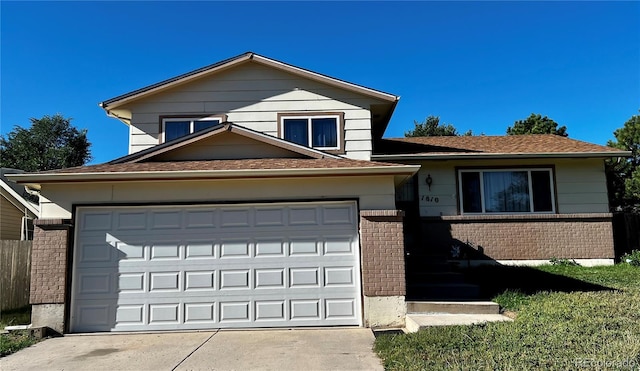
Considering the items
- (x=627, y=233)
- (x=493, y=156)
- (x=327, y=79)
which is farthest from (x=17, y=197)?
(x=627, y=233)

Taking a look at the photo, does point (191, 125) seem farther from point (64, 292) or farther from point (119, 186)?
point (64, 292)

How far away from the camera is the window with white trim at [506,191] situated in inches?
499

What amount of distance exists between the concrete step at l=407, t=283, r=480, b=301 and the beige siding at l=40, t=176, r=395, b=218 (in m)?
2.01

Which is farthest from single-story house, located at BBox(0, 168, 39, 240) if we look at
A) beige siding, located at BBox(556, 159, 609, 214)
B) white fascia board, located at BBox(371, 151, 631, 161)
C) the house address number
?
beige siding, located at BBox(556, 159, 609, 214)

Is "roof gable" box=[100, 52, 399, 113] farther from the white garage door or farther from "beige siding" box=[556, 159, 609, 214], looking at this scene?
"beige siding" box=[556, 159, 609, 214]

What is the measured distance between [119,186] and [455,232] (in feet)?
28.4

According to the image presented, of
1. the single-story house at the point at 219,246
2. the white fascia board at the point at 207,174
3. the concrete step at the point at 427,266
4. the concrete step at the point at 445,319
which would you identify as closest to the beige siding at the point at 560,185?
the concrete step at the point at 427,266

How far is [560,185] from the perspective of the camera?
41.5ft

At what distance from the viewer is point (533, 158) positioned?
40.7 ft

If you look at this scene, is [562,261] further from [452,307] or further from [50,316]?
[50,316]

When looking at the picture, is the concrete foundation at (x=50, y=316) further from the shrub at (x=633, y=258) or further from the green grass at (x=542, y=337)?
the shrub at (x=633, y=258)

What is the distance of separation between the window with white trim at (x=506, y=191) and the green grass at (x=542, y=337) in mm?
3476

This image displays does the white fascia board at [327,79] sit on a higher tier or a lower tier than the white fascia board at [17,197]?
higher

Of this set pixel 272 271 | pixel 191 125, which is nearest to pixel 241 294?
pixel 272 271
